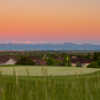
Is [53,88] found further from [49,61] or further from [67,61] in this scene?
[49,61]

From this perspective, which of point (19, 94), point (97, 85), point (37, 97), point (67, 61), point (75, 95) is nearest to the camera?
point (19, 94)

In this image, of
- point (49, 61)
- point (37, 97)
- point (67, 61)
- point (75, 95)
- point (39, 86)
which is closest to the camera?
point (37, 97)

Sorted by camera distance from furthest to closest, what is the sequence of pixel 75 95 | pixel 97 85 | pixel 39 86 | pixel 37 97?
pixel 97 85
pixel 39 86
pixel 75 95
pixel 37 97

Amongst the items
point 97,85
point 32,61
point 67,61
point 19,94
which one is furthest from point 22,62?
point 19,94

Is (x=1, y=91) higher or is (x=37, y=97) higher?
(x=1, y=91)

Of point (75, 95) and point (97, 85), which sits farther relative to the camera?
point (97, 85)

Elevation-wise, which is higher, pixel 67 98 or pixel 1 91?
pixel 1 91

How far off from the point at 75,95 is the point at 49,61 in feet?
41.1

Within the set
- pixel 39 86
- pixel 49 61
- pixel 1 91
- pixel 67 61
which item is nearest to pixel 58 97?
pixel 39 86

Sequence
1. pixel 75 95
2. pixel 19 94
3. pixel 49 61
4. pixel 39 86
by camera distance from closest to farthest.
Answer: pixel 19 94 < pixel 75 95 < pixel 39 86 < pixel 49 61

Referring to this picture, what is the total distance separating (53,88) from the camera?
318cm

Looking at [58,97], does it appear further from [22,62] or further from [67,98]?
[22,62]

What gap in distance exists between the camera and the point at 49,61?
15789 mm

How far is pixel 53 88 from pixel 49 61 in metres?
12.6
